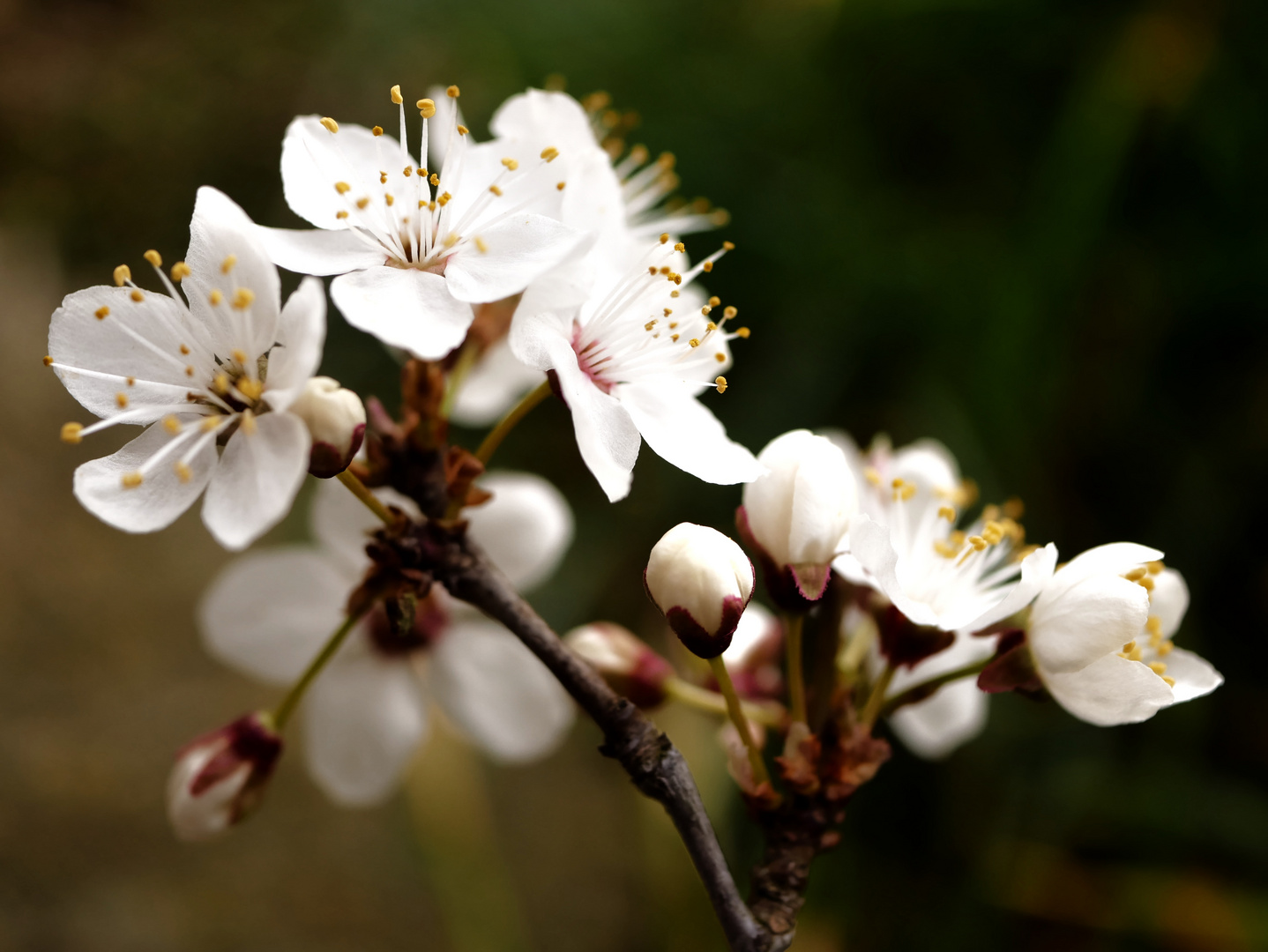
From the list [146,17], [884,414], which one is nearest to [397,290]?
[884,414]

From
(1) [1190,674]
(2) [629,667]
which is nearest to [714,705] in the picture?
(2) [629,667]

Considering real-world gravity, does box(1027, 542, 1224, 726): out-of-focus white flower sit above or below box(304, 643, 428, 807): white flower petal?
above

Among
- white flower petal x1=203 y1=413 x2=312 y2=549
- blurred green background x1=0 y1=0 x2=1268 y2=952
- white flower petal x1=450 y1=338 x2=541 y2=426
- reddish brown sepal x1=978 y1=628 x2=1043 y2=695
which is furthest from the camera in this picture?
blurred green background x1=0 y1=0 x2=1268 y2=952

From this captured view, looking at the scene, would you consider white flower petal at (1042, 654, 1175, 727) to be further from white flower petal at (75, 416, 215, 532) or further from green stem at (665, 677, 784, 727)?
white flower petal at (75, 416, 215, 532)

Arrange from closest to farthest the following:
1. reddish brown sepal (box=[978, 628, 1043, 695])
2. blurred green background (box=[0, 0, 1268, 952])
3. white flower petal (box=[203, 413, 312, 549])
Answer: white flower petal (box=[203, 413, 312, 549]), reddish brown sepal (box=[978, 628, 1043, 695]), blurred green background (box=[0, 0, 1268, 952])

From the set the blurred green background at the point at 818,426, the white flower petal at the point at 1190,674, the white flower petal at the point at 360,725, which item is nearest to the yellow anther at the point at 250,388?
the white flower petal at the point at 360,725

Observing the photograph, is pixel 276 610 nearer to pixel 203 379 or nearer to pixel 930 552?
pixel 203 379

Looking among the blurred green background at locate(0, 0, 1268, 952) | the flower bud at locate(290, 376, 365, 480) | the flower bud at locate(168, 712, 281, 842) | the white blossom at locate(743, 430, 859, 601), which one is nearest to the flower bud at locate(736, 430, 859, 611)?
the white blossom at locate(743, 430, 859, 601)
